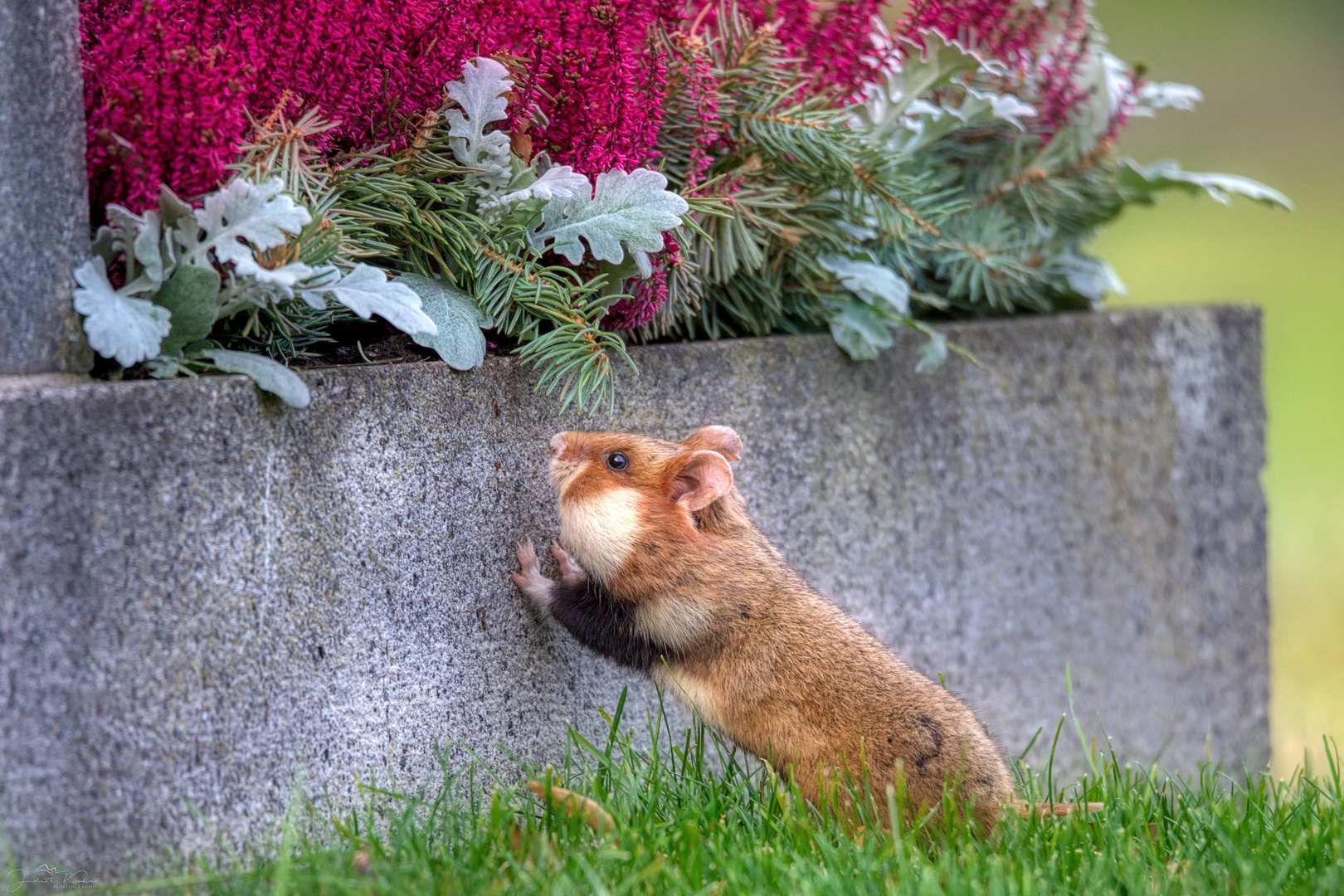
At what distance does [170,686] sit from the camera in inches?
86.4

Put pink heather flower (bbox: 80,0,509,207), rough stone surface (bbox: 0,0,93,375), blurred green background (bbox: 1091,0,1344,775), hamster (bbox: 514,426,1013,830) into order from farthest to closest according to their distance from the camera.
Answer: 1. blurred green background (bbox: 1091,0,1344,775)
2. hamster (bbox: 514,426,1013,830)
3. pink heather flower (bbox: 80,0,509,207)
4. rough stone surface (bbox: 0,0,93,375)

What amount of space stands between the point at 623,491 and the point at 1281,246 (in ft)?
47.1

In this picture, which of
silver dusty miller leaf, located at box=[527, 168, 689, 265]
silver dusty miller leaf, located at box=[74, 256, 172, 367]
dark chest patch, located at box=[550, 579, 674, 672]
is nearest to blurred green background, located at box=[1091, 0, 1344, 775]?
→ dark chest patch, located at box=[550, 579, 674, 672]

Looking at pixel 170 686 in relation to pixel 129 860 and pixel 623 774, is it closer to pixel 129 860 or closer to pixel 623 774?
pixel 129 860

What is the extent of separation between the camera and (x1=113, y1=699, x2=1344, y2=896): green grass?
2150 millimetres

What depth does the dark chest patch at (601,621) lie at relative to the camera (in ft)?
9.02

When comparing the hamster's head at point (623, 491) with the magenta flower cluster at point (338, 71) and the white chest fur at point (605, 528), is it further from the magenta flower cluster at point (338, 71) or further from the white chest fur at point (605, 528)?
the magenta flower cluster at point (338, 71)

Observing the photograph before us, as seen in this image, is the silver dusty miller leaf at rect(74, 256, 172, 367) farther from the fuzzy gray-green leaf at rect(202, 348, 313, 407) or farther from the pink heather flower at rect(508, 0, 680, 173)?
the pink heather flower at rect(508, 0, 680, 173)

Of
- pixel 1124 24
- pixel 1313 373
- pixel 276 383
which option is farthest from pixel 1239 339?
pixel 1124 24

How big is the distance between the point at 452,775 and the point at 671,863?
0.54m
